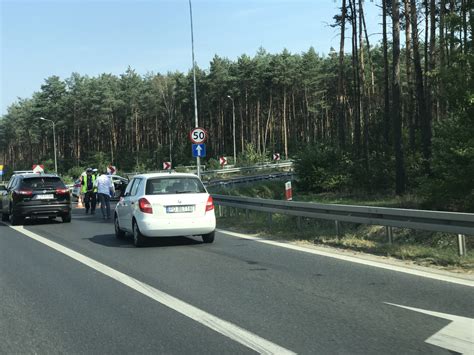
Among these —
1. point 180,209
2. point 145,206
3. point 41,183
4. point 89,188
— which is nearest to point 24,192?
point 41,183

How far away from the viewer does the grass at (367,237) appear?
8.59 meters

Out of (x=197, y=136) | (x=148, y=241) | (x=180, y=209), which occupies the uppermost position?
(x=197, y=136)

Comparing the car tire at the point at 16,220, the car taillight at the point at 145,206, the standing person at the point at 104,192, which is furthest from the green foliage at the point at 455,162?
the car tire at the point at 16,220

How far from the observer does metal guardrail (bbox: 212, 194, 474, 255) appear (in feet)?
27.4

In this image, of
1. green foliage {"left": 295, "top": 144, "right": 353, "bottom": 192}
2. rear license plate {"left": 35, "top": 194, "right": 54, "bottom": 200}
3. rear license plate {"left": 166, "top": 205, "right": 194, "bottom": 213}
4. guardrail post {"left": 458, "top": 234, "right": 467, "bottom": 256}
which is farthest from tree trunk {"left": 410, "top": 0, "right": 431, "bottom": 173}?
rear license plate {"left": 35, "top": 194, "right": 54, "bottom": 200}

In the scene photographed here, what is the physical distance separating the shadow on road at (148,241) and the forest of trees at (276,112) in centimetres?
1212

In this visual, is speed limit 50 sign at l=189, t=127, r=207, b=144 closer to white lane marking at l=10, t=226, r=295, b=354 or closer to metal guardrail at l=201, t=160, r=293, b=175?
white lane marking at l=10, t=226, r=295, b=354

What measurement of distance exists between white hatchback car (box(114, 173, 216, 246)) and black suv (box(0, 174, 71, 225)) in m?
6.44

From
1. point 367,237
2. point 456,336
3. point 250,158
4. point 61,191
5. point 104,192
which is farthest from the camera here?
point 250,158

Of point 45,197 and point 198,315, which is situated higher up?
point 45,197

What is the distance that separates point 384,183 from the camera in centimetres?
2541

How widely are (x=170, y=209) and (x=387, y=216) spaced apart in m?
4.39

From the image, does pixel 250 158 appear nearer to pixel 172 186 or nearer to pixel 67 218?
pixel 67 218

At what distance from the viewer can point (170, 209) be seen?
36.3 ft
